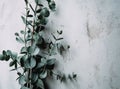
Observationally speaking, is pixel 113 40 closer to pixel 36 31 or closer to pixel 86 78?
pixel 86 78

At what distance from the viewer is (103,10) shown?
1.48 m

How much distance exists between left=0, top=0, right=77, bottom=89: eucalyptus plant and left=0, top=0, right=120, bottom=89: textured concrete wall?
64 millimetres

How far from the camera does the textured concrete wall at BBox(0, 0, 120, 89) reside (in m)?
1.45

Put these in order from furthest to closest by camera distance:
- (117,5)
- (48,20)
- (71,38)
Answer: (48,20) < (71,38) < (117,5)

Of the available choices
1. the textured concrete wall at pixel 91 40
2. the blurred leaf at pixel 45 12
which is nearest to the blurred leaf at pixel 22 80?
the textured concrete wall at pixel 91 40

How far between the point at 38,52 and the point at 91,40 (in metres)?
0.46

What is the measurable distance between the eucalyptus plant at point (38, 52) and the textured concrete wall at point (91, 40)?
64 millimetres

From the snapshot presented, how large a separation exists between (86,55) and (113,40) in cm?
24

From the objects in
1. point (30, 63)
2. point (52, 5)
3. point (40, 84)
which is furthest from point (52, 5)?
point (40, 84)

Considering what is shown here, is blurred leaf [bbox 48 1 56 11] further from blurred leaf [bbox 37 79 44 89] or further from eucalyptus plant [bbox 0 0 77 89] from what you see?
blurred leaf [bbox 37 79 44 89]

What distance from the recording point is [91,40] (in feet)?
5.08

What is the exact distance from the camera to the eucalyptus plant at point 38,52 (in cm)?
167

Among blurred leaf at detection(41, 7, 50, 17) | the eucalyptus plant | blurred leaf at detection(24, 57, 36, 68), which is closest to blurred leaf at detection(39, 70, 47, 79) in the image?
the eucalyptus plant

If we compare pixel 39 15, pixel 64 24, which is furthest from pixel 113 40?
pixel 39 15
